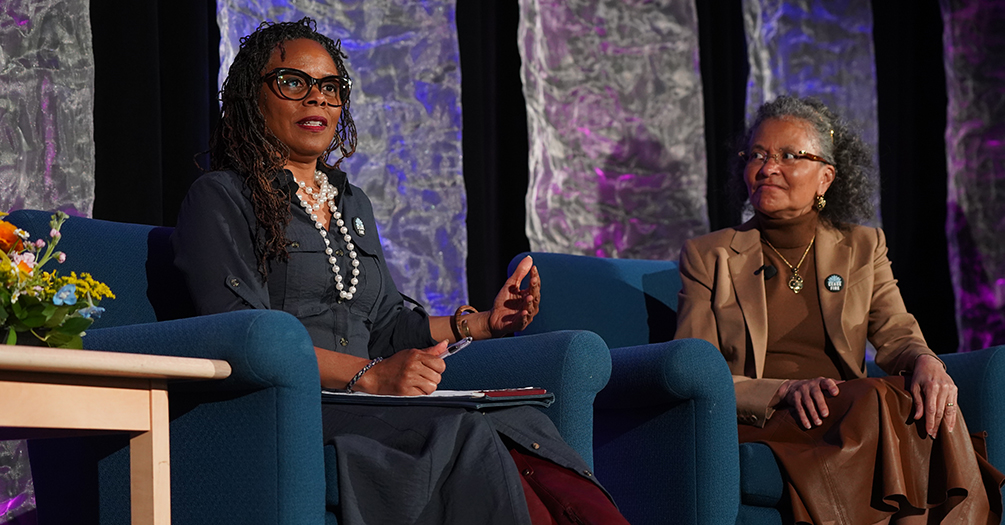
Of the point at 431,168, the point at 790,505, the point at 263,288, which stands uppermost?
the point at 431,168

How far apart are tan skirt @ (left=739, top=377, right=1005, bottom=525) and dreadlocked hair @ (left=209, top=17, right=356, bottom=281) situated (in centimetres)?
112

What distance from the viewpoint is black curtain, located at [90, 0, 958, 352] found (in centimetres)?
251

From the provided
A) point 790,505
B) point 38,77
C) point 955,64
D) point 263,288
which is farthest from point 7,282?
point 955,64

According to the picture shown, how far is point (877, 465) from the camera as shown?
6.88ft

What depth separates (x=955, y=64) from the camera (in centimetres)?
387

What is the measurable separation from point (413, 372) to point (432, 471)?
0.21 m

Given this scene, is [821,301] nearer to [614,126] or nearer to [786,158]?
[786,158]

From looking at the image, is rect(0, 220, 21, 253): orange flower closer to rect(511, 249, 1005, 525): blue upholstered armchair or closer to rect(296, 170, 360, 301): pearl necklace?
rect(296, 170, 360, 301): pearl necklace

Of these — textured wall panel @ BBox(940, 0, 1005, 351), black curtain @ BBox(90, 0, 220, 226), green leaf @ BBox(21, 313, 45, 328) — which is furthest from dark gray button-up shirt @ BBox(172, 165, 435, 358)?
textured wall panel @ BBox(940, 0, 1005, 351)

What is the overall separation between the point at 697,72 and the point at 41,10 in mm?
2154

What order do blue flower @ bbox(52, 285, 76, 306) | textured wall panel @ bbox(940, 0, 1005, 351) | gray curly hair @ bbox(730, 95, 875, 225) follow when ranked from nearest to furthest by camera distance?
blue flower @ bbox(52, 285, 76, 306) < gray curly hair @ bbox(730, 95, 875, 225) < textured wall panel @ bbox(940, 0, 1005, 351)

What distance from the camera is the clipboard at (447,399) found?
1.58 m

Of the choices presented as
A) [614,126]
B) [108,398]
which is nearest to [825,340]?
[614,126]

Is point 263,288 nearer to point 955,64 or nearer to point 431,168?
point 431,168
